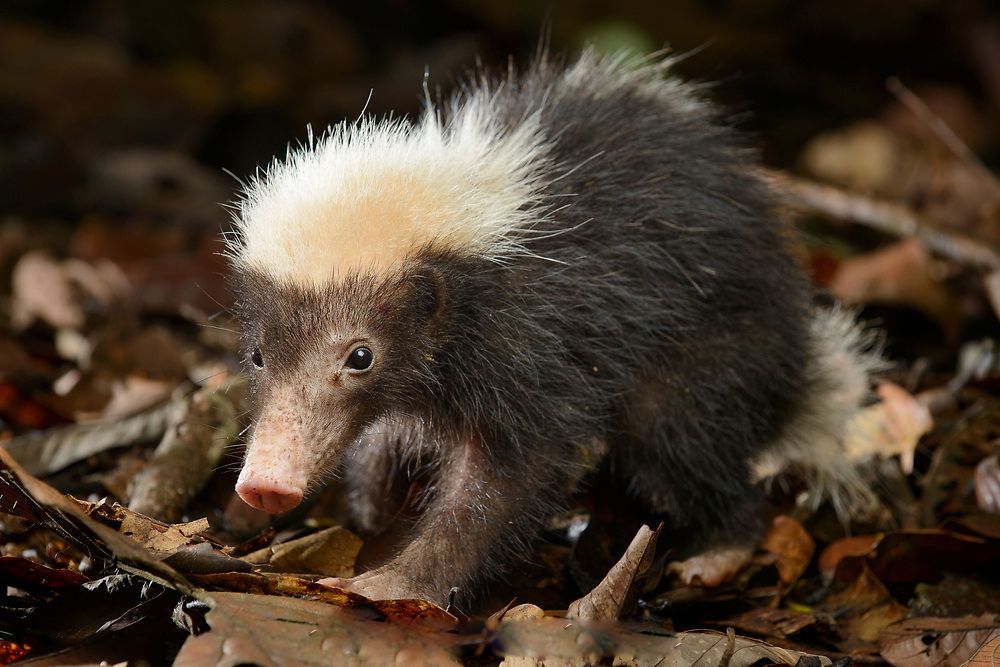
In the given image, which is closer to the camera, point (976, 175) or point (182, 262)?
point (182, 262)

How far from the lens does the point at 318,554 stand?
394 cm

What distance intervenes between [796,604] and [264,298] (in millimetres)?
2286

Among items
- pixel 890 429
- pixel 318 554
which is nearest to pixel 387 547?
pixel 318 554

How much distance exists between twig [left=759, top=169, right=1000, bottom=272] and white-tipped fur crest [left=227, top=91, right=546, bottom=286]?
2.22 m

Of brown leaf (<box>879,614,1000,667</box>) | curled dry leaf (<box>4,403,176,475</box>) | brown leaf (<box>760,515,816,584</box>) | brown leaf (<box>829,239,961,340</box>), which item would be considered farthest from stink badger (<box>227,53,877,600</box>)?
brown leaf (<box>829,239,961,340</box>)

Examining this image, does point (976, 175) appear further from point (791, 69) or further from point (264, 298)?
point (264, 298)

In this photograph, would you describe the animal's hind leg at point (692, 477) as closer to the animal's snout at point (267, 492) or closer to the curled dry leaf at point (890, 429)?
the curled dry leaf at point (890, 429)

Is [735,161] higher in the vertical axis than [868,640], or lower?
higher

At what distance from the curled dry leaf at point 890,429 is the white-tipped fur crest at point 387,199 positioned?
2.01m

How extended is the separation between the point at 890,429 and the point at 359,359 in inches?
106

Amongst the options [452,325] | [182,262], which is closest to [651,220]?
[452,325]

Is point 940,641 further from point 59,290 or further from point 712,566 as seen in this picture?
point 59,290

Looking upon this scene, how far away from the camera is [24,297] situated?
6730 millimetres

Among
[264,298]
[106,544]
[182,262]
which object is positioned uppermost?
[264,298]
